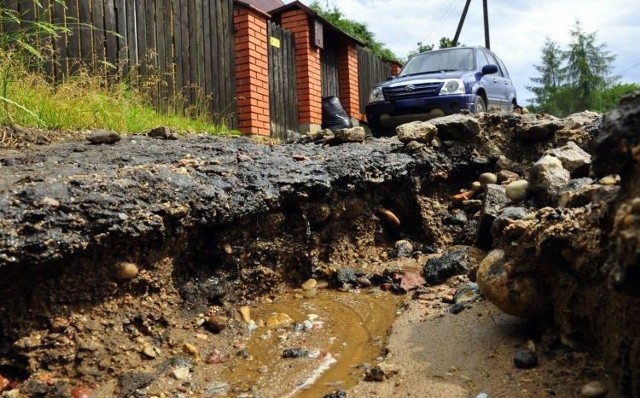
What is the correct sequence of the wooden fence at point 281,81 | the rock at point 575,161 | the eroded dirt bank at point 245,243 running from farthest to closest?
the wooden fence at point 281,81 < the rock at point 575,161 < the eroded dirt bank at point 245,243

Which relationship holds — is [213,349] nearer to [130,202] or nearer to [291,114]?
[130,202]

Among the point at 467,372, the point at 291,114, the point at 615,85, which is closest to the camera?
the point at 467,372

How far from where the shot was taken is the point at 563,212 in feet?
7.36

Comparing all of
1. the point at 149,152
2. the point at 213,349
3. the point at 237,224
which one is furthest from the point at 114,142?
the point at 213,349

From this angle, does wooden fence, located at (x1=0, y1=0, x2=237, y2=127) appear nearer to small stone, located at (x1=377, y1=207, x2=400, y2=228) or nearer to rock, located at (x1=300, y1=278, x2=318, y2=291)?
small stone, located at (x1=377, y1=207, x2=400, y2=228)

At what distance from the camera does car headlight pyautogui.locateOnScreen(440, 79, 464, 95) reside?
7.25 meters

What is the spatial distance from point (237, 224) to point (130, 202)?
669 mm

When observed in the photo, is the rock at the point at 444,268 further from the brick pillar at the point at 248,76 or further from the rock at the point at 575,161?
the brick pillar at the point at 248,76

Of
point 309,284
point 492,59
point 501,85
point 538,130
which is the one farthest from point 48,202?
point 492,59

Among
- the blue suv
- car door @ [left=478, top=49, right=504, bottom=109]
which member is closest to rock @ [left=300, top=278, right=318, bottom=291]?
the blue suv

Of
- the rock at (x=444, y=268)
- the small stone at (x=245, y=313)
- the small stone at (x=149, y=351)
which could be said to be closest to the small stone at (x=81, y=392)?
the small stone at (x=149, y=351)

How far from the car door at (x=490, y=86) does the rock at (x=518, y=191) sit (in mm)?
4346

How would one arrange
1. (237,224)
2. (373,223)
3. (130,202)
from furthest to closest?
(373,223), (237,224), (130,202)

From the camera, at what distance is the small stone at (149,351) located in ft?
7.88
